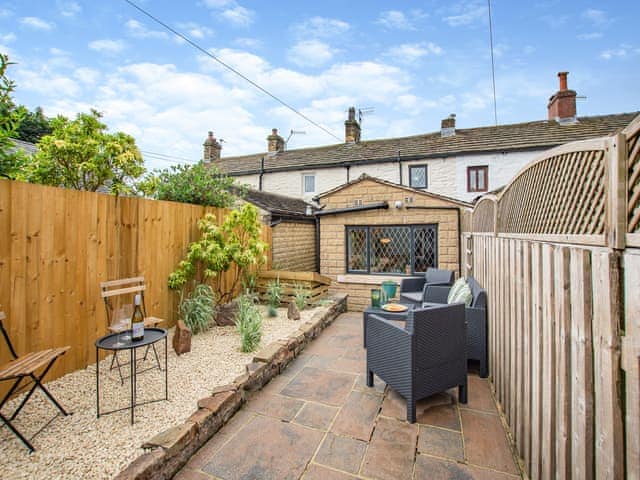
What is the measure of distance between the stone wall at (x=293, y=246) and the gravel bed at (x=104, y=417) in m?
3.95

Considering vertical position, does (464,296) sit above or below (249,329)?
above

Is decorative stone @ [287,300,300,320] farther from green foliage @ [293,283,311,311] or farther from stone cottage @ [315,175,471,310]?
stone cottage @ [315,175,471,310]

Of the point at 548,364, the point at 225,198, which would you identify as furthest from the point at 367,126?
the point at 548,364

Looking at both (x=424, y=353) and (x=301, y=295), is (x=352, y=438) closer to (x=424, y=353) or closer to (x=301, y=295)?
(x=424, y=353)

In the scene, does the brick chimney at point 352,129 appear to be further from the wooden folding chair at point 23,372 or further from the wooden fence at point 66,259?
the wooden folding chair at point 23,372

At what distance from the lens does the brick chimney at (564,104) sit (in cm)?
1231

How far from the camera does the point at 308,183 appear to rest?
605 inches

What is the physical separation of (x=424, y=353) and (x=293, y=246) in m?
6.13

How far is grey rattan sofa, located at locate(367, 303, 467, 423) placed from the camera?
278 centimetres

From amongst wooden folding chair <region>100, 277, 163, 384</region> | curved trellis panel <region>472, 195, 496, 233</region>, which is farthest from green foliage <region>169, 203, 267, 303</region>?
curved trellis panel <region>472, 195, 496, 233</region>

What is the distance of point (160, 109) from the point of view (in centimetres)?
1009

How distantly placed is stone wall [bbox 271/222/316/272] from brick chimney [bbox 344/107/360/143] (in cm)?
778

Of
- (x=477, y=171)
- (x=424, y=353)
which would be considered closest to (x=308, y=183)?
(x=477, y=171)

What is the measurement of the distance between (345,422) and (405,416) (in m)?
0.57
